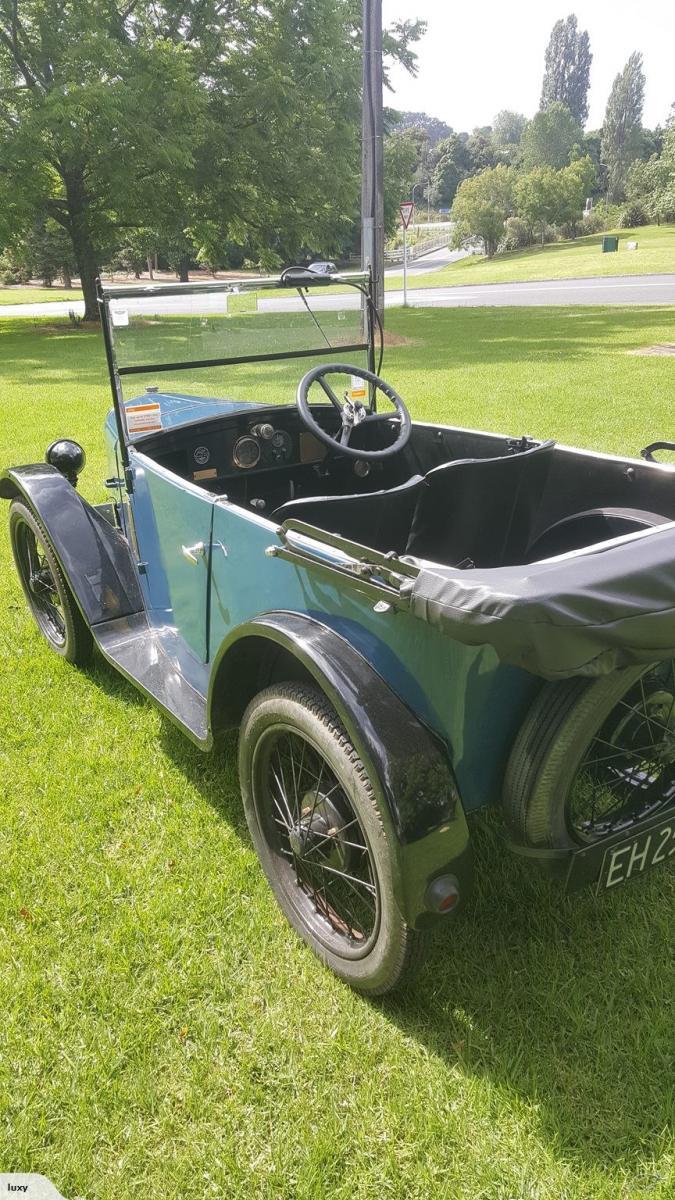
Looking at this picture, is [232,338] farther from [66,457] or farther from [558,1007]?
[558,1007]

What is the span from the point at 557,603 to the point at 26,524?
2.97 meters

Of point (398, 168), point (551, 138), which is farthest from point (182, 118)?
point (551, 138)

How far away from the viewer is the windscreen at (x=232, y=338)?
Result: 3.05 meters

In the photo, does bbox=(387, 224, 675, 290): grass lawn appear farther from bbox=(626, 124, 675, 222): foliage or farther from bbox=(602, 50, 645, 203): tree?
bbox=(602, 50, 645, 203): tree

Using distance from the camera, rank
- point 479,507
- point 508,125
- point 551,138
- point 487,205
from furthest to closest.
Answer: point 508,125
point 551,138
point 487,205
point 479,507

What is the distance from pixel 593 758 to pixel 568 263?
38762 millimetres

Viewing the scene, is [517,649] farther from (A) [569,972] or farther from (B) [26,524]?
(B) [26,524]

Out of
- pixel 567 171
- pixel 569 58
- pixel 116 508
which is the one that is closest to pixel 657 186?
pixel 567 171

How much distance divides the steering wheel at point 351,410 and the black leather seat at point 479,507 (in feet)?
1.44

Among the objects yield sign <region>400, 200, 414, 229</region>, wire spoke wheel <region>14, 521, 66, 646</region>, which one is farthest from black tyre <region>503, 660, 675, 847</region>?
yield sign <region>400, 200, 414, 229</region>

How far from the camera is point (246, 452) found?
124 inches

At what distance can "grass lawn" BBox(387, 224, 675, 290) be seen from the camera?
3142 centimetres

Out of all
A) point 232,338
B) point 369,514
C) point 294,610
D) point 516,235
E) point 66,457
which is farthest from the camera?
point 516,235

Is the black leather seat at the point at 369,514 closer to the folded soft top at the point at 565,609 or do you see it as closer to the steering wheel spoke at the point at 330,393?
the folded soft top at the point at 565,609
